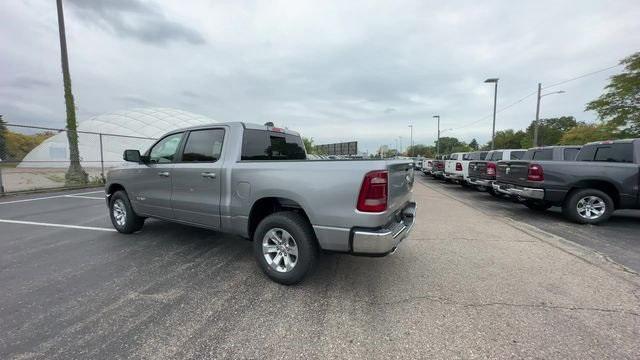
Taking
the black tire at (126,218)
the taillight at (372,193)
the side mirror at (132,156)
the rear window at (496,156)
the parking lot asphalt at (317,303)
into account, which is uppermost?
the rear window at (496,156)

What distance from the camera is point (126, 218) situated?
5.24 metres

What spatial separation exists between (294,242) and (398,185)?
1357 millimetres

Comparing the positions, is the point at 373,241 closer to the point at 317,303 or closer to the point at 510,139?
the point at 317,303

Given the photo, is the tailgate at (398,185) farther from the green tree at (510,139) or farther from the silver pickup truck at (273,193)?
the green tree at (510,139)

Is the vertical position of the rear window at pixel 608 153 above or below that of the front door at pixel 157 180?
above

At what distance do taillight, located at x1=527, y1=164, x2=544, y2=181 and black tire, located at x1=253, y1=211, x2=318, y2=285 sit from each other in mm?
6185

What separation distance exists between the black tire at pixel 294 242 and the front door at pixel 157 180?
191 centimetres

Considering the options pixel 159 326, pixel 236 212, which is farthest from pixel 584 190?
pixel 159 326

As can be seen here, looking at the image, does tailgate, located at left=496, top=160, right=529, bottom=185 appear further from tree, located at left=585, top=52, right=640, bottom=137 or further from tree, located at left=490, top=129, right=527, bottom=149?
tree, located at left=490, top=129, right=527, bottom=149

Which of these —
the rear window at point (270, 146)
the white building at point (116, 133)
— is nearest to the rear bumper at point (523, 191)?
the rear window at point (270, 146)

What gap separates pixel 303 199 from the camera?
313cm

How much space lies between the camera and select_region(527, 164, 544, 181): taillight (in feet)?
21.9

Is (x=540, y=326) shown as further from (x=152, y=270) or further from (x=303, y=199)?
(x=152, y=270)

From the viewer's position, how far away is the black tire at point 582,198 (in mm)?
6266
